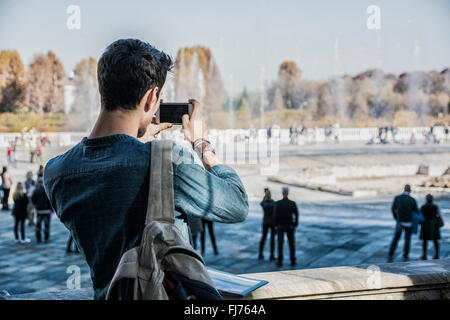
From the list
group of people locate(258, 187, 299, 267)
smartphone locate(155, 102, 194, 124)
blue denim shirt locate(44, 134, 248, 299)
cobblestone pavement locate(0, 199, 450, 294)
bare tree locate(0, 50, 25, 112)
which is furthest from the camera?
bare tree locate(0, 50, 25, 112)

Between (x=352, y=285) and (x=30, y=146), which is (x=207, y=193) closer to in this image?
(x=352, y=285)

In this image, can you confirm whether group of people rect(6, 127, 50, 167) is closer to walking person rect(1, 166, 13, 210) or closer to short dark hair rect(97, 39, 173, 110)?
walking person rect(1, 166, 13, 210)

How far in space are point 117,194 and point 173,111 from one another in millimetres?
329

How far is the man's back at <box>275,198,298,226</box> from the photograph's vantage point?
792 centimetres

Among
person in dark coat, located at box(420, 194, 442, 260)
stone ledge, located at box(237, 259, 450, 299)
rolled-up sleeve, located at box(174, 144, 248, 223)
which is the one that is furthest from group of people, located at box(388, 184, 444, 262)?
rolled-up sleeve, located at box(174, 144, 248, 223)

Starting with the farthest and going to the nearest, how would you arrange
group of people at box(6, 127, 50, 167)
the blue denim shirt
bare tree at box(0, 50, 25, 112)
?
bare tree at box(0, 50, 25, 112)
group of people at box(6, 127, 50, 167)
the blue denim shirt

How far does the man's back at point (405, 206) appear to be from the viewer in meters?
8.11

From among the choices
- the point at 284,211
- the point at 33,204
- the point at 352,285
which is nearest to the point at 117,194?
the point at 352,285

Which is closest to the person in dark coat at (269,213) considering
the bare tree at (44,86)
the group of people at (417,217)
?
the group of people at (417,217)

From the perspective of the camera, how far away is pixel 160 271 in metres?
1.02

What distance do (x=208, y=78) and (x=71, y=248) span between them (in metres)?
30.3

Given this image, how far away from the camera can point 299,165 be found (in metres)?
21.8

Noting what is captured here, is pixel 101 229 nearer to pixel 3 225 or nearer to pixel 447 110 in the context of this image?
pixel 3 225

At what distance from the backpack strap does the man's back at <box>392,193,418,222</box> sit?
7517mm
